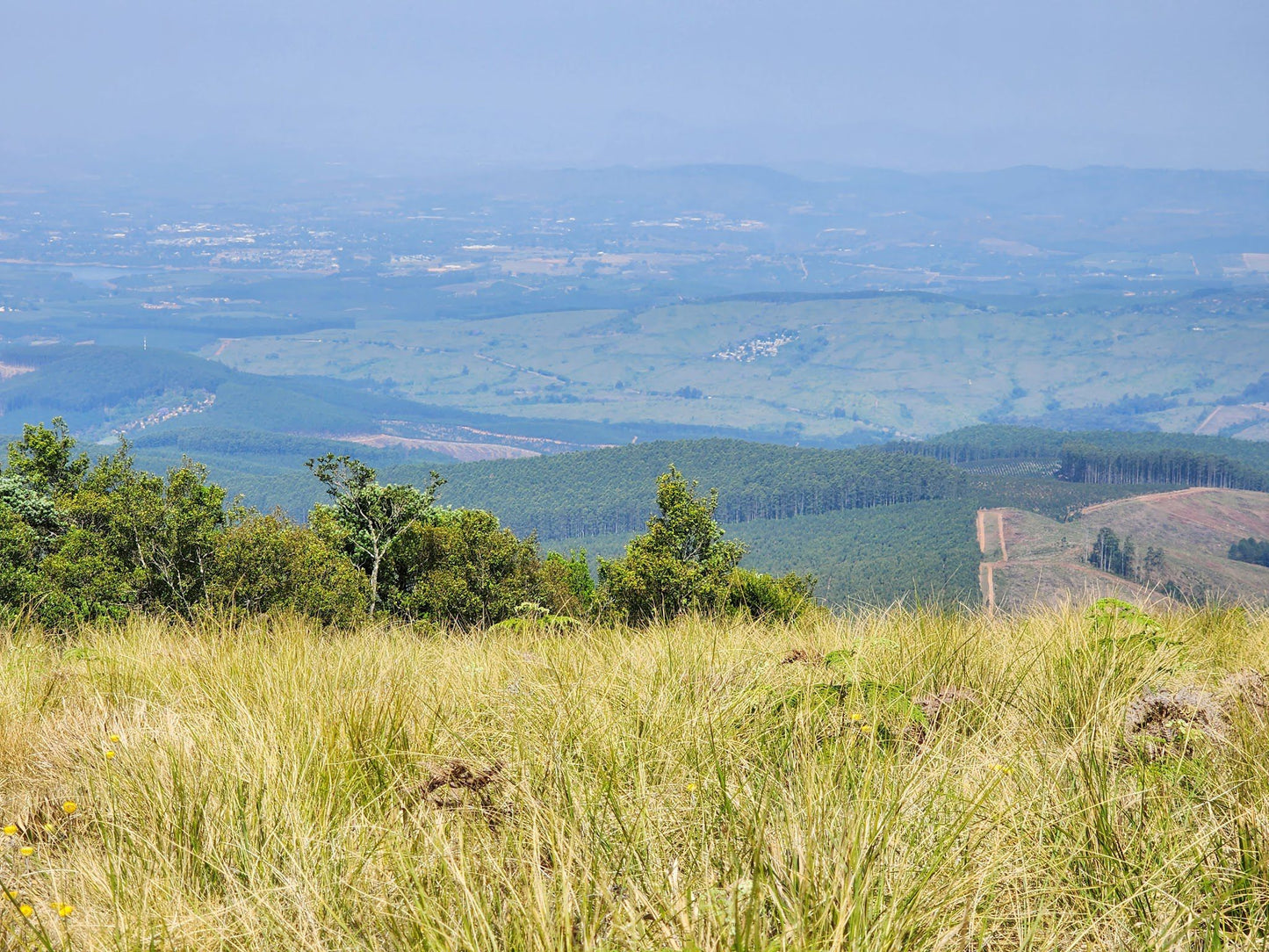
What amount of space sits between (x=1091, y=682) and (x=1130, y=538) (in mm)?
107537

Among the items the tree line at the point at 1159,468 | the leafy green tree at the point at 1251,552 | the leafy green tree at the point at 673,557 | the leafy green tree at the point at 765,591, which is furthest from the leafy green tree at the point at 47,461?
the tree line at the point at 1159,468

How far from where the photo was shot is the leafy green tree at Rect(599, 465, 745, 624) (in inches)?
814

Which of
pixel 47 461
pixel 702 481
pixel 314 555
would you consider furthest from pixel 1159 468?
pixel 47 461

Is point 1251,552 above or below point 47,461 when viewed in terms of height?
below

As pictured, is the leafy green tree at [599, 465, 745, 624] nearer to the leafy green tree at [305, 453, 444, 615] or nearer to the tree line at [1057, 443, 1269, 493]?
the leafy green tree at [305, 453, 444, 615]

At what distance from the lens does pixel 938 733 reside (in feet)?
12.9

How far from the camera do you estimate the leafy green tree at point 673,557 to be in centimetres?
2069

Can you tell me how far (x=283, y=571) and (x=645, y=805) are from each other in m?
17.0

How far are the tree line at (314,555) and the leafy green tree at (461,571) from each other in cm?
4

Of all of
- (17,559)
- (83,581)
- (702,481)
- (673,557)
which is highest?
(17,559)

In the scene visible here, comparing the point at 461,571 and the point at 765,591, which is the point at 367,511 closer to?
the point at 461,571

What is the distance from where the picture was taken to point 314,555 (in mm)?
19172

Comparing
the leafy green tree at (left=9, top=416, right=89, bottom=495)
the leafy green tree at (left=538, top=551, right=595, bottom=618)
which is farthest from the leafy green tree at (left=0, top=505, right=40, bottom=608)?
the leafy green tree at (left=538, top=551, right=595, bottom=618)

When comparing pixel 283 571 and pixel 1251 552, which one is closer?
pixel 283 571
